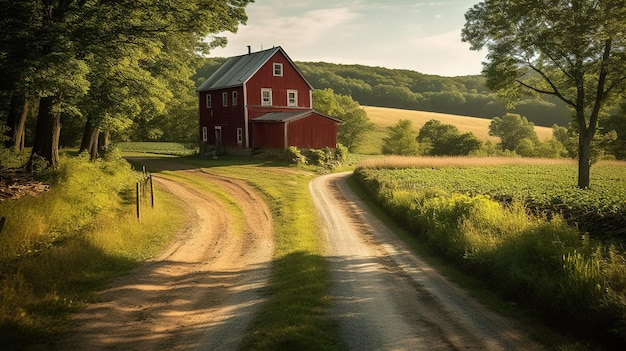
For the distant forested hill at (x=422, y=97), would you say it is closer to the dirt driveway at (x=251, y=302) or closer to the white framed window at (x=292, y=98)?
the white framed window at (x=292, y=98)

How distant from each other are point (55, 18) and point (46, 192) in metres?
7.02

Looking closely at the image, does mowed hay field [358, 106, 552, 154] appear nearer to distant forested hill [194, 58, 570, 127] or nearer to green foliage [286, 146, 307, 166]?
distant forested hill [194, 58, 570, 127]

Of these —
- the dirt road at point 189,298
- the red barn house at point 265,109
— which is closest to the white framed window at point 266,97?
the red barn house at point 265,109

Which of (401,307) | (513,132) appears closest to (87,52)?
(401,307)

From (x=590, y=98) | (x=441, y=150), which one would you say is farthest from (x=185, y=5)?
(x=441, y=150)

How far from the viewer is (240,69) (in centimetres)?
4962

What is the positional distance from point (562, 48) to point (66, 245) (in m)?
29.3

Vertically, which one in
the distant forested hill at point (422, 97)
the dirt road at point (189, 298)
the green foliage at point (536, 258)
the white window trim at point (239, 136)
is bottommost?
the dirt road at point (189, 298)

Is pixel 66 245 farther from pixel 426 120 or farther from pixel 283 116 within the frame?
pixel 426 120

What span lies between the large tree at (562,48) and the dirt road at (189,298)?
72.3ft

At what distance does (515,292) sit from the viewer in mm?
10883

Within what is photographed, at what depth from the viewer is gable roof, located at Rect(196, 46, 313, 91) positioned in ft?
150

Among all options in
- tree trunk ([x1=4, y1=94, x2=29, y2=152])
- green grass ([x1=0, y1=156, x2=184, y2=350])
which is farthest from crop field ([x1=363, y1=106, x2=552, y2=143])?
green grass ([x1=0, y1=156, x2=184, y2=350])

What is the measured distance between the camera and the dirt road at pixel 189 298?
27.6 ft
